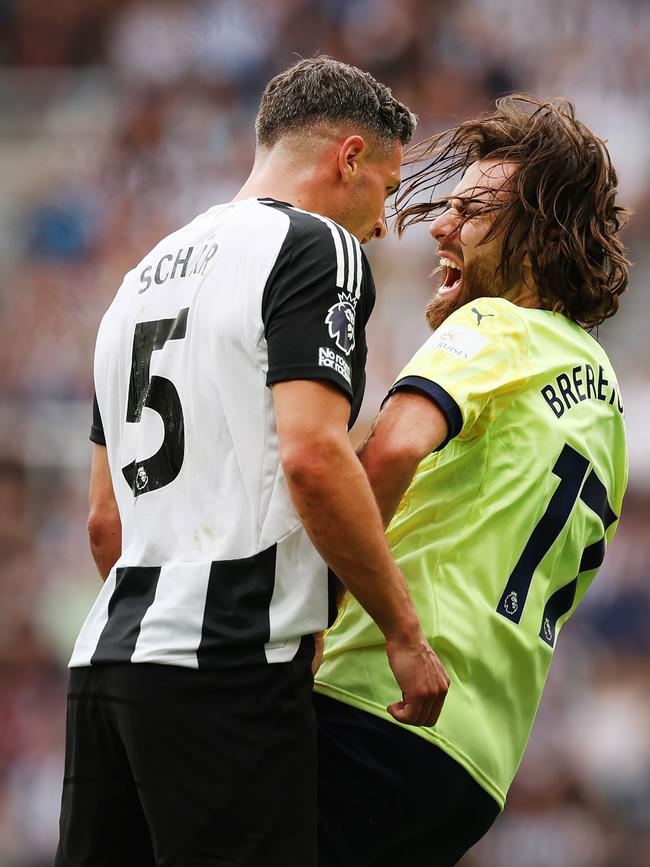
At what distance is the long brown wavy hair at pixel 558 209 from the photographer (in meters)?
2.80

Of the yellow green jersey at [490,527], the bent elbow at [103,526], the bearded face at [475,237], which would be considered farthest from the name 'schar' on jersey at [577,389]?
the bent elbow at [103,526]

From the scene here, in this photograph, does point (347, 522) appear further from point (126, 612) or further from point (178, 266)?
point (178, 266)

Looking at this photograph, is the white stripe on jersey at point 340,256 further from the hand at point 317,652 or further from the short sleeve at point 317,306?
the hand at point 317,652

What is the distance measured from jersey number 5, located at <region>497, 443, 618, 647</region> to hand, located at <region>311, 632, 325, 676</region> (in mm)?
360

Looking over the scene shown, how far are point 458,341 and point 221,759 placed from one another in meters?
0.92

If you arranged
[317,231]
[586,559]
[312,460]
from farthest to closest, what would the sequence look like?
[586,559]
[317,231]
[312,460]

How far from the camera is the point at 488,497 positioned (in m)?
2.56

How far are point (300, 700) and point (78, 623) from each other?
5332 millimetres

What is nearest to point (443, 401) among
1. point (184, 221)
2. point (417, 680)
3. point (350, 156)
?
point (417, 680)

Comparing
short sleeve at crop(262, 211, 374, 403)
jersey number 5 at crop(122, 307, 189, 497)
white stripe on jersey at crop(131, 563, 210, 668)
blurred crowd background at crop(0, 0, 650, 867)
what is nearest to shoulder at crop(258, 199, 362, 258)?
short sleeve at crop(262, 211, 374, 403)

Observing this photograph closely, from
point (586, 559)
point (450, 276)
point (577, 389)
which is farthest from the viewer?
point (450, 276)

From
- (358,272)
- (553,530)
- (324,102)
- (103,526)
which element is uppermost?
(324,102)

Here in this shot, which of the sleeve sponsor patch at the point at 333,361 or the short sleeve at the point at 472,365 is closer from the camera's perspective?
the sleeve sponsor patch at the point at 333,361

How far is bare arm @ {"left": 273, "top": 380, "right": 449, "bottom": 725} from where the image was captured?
2.23m
